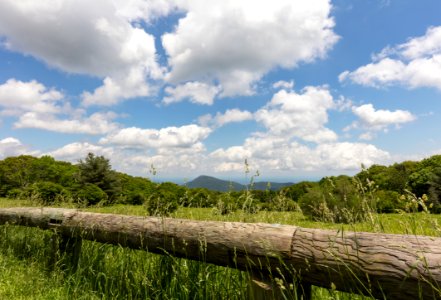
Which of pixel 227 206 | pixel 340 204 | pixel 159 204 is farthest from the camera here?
pixel 340 204

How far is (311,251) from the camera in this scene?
6.52 feet

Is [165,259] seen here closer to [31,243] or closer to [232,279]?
[232,279]

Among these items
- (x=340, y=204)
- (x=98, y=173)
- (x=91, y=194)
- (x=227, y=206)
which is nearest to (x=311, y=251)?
(x=227, y=206)

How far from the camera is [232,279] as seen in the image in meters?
2.86

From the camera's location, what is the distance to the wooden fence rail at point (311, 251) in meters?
1.58

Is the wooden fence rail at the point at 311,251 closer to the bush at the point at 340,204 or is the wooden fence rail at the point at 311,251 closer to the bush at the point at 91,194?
the bush at the point at 340,204

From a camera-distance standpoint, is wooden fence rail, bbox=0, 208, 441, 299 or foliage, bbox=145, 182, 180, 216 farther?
foliage, bbox=145, 182, 180, 216

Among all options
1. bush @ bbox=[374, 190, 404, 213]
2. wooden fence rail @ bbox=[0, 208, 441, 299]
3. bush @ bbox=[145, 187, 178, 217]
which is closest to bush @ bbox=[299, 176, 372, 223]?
bush @ bbox=[374, 190, 404, 213]

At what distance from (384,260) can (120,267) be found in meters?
2.97

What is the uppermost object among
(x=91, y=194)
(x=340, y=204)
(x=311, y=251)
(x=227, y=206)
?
(x=91, y=194)

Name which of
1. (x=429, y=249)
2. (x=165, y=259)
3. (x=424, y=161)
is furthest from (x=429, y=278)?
(x=424, y=161)

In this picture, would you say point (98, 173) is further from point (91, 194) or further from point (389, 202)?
point (389, 202)

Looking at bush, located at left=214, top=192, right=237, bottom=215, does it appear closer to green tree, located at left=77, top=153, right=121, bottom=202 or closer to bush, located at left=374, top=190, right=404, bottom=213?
bush, located at left=374, top=190, right=404, bottom=213

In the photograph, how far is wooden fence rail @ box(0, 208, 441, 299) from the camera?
158cm
